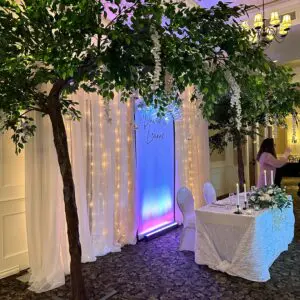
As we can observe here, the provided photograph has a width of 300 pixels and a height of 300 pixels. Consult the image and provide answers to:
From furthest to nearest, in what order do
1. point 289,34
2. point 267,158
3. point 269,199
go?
point 289,34 < point 267,158 < point 269,199

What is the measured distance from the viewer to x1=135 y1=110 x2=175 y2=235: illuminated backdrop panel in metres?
5.05

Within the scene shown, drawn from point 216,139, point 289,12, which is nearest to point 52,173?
point 216,139

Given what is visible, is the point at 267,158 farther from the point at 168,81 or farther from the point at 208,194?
the point at 168,81

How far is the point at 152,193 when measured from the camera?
533 cm

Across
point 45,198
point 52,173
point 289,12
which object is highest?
point 289,12

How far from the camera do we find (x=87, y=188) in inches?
167

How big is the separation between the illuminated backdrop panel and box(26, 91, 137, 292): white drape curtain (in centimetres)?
24

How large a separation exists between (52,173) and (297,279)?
2.90 meters

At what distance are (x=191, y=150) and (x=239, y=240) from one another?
10.1 ft

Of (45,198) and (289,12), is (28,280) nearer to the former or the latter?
(45,198)

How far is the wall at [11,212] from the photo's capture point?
3.60m

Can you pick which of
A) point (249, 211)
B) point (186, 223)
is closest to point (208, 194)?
point (186, 223)

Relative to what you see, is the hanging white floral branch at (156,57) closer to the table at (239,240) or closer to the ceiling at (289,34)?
the table at (239,240)

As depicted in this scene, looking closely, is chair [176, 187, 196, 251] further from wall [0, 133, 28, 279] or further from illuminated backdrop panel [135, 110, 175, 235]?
wall [0, 133, 28, 279]
